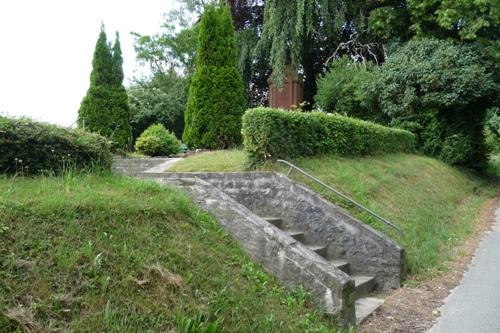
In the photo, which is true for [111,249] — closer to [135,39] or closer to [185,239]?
[185,239]

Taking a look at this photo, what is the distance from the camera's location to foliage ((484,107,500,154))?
18219 millimetres

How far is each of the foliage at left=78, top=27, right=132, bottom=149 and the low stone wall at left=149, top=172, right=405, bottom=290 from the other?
9.02 meters

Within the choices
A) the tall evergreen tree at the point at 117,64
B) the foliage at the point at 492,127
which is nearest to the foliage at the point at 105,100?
the tall evergreen tree at the point at 117,64

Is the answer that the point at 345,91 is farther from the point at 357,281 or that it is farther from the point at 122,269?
the point at 122,269

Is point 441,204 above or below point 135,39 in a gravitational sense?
below

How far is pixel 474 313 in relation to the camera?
542 cm

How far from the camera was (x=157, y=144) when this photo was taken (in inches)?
506

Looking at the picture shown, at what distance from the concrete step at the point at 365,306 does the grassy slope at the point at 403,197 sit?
46.9 inches

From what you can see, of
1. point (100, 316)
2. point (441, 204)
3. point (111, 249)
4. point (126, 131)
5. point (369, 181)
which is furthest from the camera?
point (126, 131)

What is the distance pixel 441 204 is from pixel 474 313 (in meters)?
6.16

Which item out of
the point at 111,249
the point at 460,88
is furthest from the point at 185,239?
the point at 460,88

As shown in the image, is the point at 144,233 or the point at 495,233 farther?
the point at 495,233

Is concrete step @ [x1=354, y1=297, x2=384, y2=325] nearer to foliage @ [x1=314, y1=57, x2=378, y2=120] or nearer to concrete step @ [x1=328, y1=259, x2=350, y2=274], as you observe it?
concrete step @ [x1=328, y1=259, x2=350, y2=274]

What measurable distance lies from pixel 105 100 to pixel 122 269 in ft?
43.2
